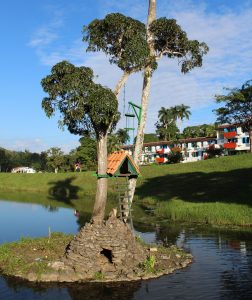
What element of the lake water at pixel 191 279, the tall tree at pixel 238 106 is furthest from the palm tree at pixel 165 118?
the lake water at pixel 191 279

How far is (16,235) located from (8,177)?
3322 inches

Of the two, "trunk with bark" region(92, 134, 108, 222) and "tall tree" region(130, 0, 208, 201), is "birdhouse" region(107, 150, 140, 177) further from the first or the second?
"tall tree" region(130, 0, 208, 201)

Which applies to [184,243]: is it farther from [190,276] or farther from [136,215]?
[136,215]

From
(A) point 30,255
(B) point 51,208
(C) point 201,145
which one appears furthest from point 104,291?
(C) point 201,145

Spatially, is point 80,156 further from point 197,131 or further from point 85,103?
point 85,103

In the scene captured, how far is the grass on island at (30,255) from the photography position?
77.2 ft

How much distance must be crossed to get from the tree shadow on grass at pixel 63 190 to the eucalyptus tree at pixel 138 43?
168 ft

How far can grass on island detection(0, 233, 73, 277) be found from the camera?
77.2 ft

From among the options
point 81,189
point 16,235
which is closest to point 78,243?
point 16,235

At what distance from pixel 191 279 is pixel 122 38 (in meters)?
17.3

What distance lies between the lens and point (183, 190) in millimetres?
64812

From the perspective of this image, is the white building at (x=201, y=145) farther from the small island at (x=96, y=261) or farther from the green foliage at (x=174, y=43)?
the small island at (x=96, y=261)

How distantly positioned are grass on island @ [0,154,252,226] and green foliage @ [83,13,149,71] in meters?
21.3

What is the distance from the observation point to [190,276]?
23359mm
